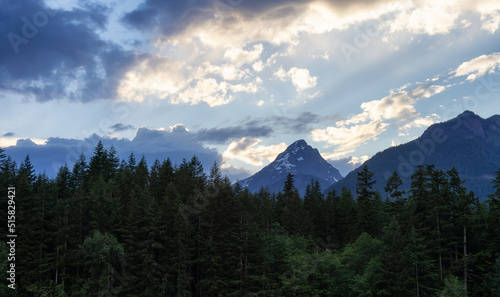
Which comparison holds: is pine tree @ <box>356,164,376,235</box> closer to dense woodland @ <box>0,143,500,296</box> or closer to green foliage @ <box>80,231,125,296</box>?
dense woodland @ <box>0,143,500,296</box>

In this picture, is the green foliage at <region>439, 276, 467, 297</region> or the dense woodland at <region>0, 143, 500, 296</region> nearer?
the green foliage at <region>439, 276, 467, 297</region>

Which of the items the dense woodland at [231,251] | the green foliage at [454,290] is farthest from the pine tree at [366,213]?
the green foliage at [454,290]

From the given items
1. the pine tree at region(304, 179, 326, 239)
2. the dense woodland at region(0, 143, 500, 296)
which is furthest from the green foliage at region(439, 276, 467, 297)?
the pine tree at region(304, 179, 326, 239)

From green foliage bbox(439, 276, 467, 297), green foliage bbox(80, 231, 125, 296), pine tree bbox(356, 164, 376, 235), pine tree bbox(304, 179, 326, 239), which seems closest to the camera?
green foliage bbox(439, 276, 467, 297)

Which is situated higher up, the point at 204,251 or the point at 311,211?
the point at 311,211

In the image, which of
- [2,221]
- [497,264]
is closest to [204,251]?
[2,221]

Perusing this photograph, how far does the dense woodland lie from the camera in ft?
181

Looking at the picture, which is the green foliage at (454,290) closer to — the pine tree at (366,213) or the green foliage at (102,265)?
the pine tree at (366,213)

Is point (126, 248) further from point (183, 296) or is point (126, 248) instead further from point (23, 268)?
point (23, 268)

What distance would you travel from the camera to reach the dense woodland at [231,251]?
55281 millimetres

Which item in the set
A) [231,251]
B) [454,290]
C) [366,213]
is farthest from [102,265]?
[454,290]

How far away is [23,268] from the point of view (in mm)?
58656

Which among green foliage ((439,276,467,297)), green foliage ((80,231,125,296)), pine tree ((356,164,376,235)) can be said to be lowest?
green foliage ((439,276,467,297))

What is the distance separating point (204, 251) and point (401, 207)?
3905 centimetres
